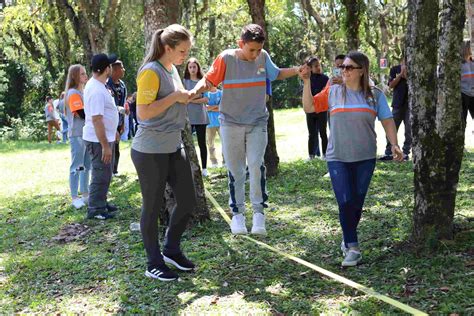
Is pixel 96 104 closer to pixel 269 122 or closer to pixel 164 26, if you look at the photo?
pixel 164 26

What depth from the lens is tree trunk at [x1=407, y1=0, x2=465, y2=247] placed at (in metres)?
5.13

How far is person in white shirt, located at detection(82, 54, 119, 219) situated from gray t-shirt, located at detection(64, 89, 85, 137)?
26.0 inches

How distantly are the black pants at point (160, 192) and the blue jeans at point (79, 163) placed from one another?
3642 millimetres

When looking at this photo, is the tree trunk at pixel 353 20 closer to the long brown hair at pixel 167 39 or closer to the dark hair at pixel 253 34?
the dark hair at pixel 253 34

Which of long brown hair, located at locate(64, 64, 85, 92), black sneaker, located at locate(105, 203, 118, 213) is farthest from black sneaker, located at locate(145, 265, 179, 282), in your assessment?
long brown hair, located at locate(64, 64, 85, 92)

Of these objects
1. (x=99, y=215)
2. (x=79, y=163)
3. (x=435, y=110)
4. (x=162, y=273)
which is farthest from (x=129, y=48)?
(x=435, y=110)

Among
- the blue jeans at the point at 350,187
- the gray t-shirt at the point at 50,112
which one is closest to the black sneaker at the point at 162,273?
the blue jeans at the point at 350,187

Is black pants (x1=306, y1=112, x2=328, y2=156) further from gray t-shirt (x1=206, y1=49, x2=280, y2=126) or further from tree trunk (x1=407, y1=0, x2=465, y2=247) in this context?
tree trunk (x1=407, y1=0, x2=465, y2=247)

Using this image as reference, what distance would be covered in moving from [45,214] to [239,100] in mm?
4778

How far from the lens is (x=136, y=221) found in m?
8.12

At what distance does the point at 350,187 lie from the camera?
5.43 m

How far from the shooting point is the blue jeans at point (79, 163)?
29.4 feet

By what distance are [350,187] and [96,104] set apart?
148 inches

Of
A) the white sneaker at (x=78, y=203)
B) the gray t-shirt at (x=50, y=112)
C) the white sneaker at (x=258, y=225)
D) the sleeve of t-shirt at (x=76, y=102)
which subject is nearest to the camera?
the white sneaker at (x=258, y=225)
